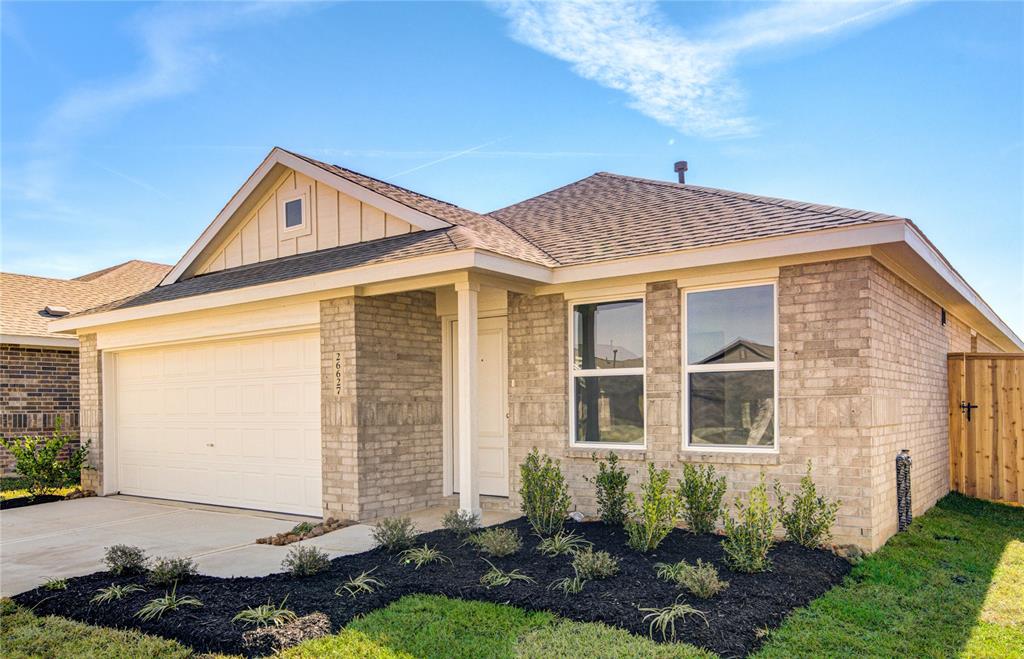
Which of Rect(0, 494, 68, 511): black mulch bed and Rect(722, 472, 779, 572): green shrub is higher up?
Rect(722, 472, 779, 572): green shrub

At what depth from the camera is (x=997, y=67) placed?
10727mm

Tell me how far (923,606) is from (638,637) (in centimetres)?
249

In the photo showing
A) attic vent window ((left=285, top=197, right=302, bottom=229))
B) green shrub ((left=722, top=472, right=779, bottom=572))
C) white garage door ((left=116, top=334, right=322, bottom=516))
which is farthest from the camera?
attic vent window ((left=285, top=197, right=302, bottom=229))

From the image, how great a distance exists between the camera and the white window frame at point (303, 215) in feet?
33.8

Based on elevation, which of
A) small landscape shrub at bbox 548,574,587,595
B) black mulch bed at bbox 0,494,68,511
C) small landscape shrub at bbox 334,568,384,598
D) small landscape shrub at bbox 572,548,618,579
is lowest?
black mulch bed at bbox 0,494,68,511

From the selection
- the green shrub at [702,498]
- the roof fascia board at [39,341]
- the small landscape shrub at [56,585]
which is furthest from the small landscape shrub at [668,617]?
the roof fascia board at [39,341]

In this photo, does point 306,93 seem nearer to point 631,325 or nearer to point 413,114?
point 413,114

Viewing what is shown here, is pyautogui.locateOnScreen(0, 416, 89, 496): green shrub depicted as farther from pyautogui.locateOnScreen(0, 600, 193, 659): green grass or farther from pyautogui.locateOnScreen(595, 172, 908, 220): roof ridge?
pyautogui.locateOnScreen(595, 172, 908, 220): roof ridge

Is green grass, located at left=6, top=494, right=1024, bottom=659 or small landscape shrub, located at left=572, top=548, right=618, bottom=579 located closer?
green grass, located at left=6, top=494, right=1024, bottom=659

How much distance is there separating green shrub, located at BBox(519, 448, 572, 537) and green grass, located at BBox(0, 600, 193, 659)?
145 inches

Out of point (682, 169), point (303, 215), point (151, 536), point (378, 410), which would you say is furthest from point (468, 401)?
point (682, 169)

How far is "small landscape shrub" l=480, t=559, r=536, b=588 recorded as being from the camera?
215 inches

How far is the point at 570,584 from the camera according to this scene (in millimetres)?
5281

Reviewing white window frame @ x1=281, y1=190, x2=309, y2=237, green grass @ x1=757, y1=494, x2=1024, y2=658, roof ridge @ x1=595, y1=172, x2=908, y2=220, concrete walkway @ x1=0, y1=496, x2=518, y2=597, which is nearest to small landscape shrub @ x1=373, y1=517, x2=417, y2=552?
concrete walkway @ x1=0, y1=496, x2=518, y2=597
